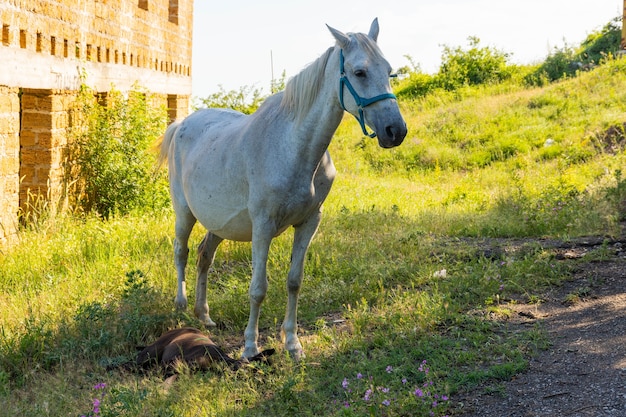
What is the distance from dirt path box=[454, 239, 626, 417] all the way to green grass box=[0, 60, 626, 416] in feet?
0.42

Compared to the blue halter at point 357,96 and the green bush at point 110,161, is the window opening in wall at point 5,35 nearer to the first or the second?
the green bush at point 110,161

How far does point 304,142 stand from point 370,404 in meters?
1.81

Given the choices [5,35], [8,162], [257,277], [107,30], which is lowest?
[257,277]

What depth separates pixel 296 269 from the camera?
527 cm

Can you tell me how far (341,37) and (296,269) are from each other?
5.71ft

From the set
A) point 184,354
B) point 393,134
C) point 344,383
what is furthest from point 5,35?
point 344,383

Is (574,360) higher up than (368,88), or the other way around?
(368,88)

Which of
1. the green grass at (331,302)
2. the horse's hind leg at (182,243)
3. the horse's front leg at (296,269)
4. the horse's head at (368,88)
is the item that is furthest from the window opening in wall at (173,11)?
the horse's head at (368,88)

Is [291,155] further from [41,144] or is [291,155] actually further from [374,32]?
[41,144]

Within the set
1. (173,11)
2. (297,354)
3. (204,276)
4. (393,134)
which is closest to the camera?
(393,134)

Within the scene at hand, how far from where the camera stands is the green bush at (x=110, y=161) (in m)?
10.4

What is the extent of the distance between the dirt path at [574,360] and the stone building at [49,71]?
612 cm

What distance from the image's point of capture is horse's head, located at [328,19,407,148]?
14.3 ft

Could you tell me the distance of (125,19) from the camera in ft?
40.0
